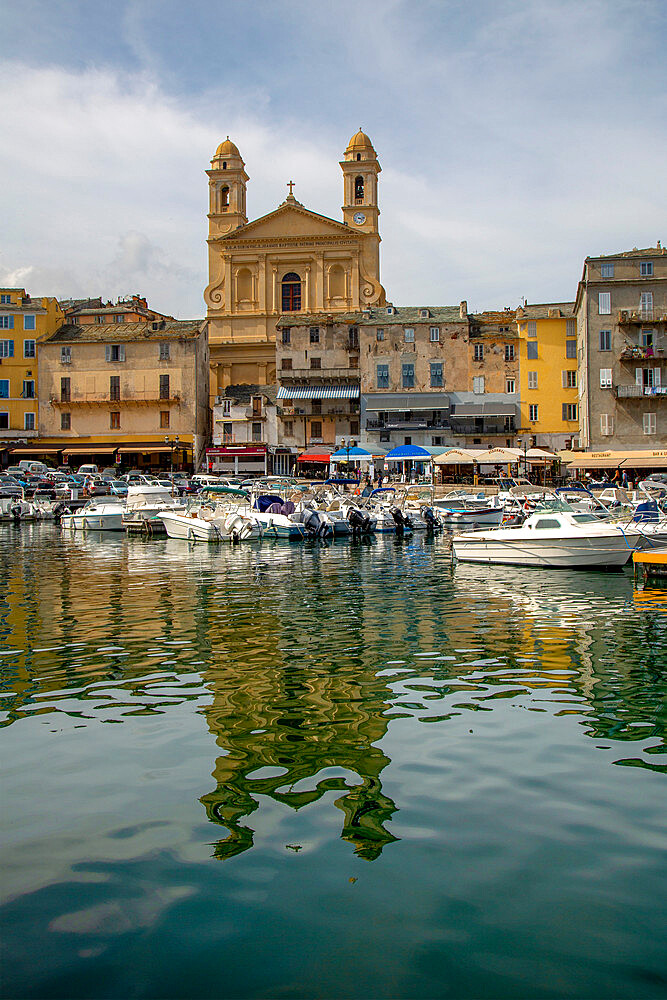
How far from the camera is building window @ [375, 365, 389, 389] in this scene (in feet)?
225

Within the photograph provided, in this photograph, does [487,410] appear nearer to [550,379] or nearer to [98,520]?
[550,379]

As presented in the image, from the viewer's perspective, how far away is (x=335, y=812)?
22.3ft

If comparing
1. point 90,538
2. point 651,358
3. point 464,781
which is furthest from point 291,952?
point 651,358

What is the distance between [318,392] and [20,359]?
27.0 m

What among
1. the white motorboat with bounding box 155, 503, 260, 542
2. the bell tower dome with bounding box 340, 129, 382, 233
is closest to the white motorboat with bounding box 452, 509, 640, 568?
the white motorboat with bounding box 155, 503, 260, 542

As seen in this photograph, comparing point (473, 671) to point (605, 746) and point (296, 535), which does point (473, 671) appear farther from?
point (296, 535)

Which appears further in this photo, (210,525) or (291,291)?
(291,291)

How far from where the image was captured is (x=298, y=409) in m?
70.1

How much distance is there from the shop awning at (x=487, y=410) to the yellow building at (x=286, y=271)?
1815 centimetres

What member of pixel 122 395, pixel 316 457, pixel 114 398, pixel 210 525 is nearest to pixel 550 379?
pixel 316 457

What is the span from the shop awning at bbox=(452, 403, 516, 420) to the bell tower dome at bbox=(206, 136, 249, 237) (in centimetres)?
3288

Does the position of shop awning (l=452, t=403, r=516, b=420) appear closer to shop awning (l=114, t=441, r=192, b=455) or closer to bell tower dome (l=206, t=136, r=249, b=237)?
shop awning (l=114, t=441, r=192, b=455)

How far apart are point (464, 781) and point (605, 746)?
5.90 feet

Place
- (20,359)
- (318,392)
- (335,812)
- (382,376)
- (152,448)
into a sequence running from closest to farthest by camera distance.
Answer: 1. (335,812)
2. (382,376)
3. (152,448)
4. (318,392)
5. (20,359)
